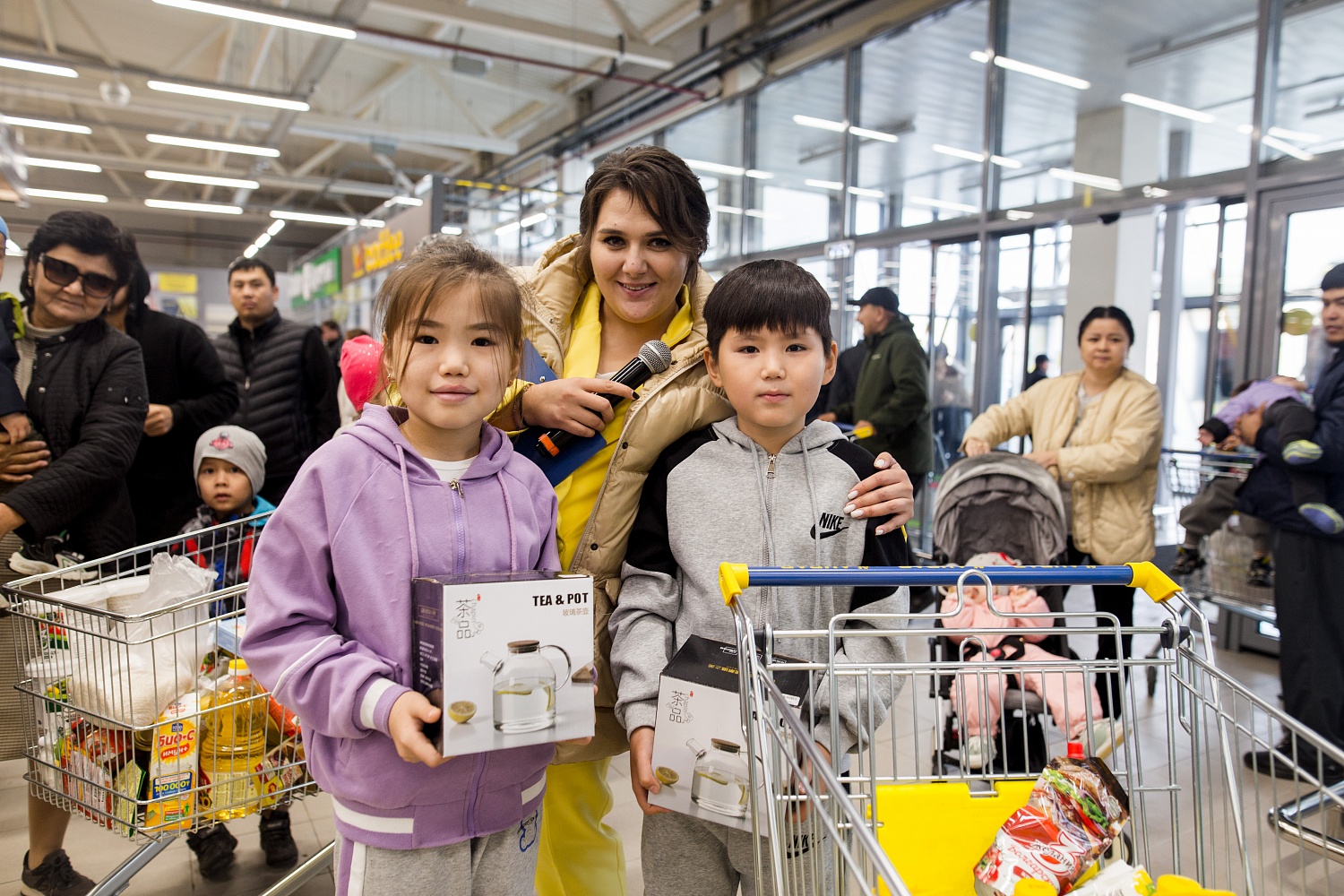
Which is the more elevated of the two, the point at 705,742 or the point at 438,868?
the point at 705,742

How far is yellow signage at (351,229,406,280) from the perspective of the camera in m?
8.60

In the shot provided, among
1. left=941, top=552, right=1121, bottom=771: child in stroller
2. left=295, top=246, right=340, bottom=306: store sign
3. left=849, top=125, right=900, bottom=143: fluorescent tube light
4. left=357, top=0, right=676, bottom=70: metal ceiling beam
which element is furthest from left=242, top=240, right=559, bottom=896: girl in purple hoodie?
left=295, top=246, right=340, bottom=306: store sign

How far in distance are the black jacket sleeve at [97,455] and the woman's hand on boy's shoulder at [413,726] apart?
1.61 meters

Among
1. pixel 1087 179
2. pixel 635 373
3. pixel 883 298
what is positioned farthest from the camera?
pixel 1087 179

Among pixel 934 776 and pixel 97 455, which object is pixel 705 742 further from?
pixel 97 455

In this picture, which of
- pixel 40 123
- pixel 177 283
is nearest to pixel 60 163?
pixel 40 123

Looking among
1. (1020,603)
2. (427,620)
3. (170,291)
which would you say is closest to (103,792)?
(427,620)

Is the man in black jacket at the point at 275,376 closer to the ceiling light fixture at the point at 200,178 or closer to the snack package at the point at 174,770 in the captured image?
the snack package at the point at 174,770

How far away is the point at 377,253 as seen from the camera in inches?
370

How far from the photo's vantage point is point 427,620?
1056 millimetres

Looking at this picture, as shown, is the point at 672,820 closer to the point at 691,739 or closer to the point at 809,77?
the point at 691,739

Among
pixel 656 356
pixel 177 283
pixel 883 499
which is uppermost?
pixel 177 283

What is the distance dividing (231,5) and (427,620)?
7302 millimetres

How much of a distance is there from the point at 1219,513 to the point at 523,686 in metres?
3.75
